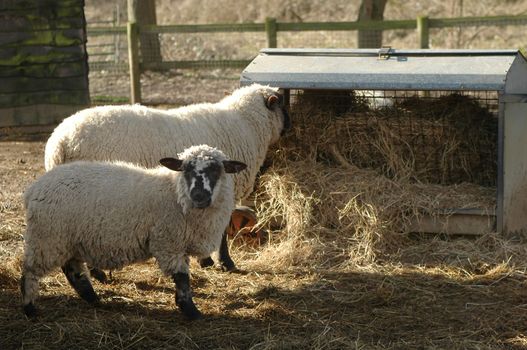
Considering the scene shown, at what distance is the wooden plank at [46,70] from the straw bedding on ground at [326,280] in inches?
172

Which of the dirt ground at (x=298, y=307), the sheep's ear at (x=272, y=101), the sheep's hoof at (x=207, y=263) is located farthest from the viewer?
the sheep's ear at (x=272, y=101)

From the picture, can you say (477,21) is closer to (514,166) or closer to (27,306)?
(514,166)

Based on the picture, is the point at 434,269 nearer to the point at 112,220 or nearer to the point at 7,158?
the point at 112,220

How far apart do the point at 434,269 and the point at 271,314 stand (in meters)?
1.77

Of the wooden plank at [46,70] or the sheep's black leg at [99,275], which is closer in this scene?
the sheep's black leg at [99,275]

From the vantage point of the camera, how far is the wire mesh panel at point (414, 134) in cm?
833

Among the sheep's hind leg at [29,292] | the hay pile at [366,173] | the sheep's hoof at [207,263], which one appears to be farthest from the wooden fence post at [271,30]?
the sheep's hind leg at [29,292]

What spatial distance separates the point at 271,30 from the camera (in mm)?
15328

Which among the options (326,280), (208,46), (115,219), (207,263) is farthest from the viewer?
(208,46)

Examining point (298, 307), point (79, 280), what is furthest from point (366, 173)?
point (79, 280)

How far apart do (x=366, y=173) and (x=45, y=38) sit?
7.00m

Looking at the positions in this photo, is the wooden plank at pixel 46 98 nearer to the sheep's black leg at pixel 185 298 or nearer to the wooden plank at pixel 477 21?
the wooden plank at pixel 477 21

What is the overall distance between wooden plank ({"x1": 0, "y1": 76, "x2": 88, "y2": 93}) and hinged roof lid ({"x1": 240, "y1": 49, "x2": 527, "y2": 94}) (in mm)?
5436

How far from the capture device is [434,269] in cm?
725
